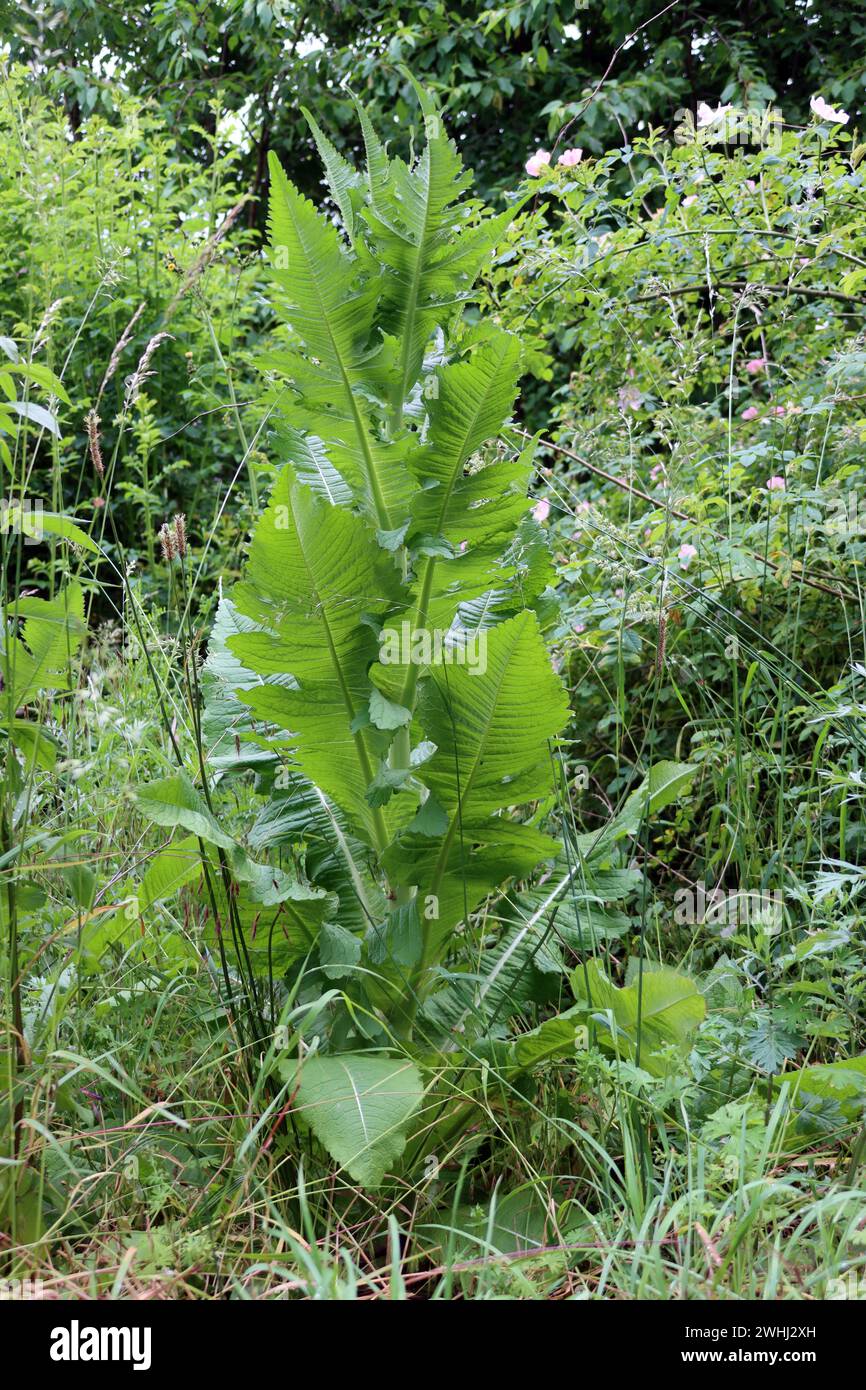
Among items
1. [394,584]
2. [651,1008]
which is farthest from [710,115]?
→ [651,1008]

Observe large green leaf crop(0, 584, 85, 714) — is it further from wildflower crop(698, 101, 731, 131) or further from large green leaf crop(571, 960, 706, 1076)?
wildflower crop(698, 101, 731, 131)

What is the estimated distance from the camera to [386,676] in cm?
167

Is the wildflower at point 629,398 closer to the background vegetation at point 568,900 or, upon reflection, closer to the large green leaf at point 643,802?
the background vegetation at point 568,900

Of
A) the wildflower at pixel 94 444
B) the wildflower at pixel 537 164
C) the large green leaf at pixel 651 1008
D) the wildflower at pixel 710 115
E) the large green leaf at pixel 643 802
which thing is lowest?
the large green leaf at pixel 651 1008

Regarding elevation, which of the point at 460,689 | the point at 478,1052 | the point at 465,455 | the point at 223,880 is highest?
the point at 465,455

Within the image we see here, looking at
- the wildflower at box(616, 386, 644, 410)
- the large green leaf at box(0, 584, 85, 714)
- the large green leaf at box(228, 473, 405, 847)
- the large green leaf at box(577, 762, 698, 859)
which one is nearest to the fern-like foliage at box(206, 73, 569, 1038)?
the large green leaf at box(228, 473, 405, 847)

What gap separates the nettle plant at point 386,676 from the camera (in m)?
1.55

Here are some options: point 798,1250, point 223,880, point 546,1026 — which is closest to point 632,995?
point 546,1026

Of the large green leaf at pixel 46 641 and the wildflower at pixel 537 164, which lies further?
the wildflower at pixel 537 164

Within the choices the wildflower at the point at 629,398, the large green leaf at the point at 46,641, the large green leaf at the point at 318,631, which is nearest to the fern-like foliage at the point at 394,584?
the large green leaf at the point at 318,631

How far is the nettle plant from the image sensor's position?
1.55m

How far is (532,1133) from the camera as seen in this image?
164cm

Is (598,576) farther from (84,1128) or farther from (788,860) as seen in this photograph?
(84,1128)
